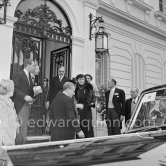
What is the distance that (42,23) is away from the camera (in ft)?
24.4

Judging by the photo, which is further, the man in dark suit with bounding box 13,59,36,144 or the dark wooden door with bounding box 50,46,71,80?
the dark wooden door with bounding box 50,46,71,80

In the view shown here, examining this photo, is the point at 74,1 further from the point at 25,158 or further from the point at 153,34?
the point at 25,158

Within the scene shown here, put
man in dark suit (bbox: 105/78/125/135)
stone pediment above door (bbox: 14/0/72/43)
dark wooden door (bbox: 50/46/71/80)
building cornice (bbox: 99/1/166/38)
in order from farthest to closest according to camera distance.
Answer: building cornice (bbox: 99/1/166/38) < dark wooden door (bbox: 50/46/71/80) < stone pediment above door (bbox: 14/0/72/43) < man in dark suit (bbox: 105/78/125/135)

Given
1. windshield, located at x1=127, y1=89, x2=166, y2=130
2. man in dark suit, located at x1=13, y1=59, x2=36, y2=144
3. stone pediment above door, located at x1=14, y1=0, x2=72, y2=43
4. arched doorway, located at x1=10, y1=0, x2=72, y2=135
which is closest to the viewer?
windshield, located at x1=127, y1=89, x2=166, y2=130

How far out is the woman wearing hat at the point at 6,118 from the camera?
3.98m

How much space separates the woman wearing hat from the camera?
398cm

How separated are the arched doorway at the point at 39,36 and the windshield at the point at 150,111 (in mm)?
4302

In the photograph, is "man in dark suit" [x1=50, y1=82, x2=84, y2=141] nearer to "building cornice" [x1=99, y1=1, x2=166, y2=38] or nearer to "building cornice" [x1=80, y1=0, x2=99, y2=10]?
"building cornice" [x1=80, y1=0, x2=99, y2=10]

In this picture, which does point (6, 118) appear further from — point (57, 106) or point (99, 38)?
point (99, 38)

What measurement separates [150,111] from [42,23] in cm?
523

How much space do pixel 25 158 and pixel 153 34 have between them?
12.2m

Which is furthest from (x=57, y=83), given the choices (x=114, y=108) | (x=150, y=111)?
(x=150, y=111)

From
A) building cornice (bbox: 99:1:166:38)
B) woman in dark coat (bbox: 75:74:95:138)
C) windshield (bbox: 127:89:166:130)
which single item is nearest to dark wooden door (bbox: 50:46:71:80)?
woman in dark coat (bbox: 75:74:95:138)

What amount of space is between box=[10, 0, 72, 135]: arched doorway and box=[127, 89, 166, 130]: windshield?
→ 14.1 ft
